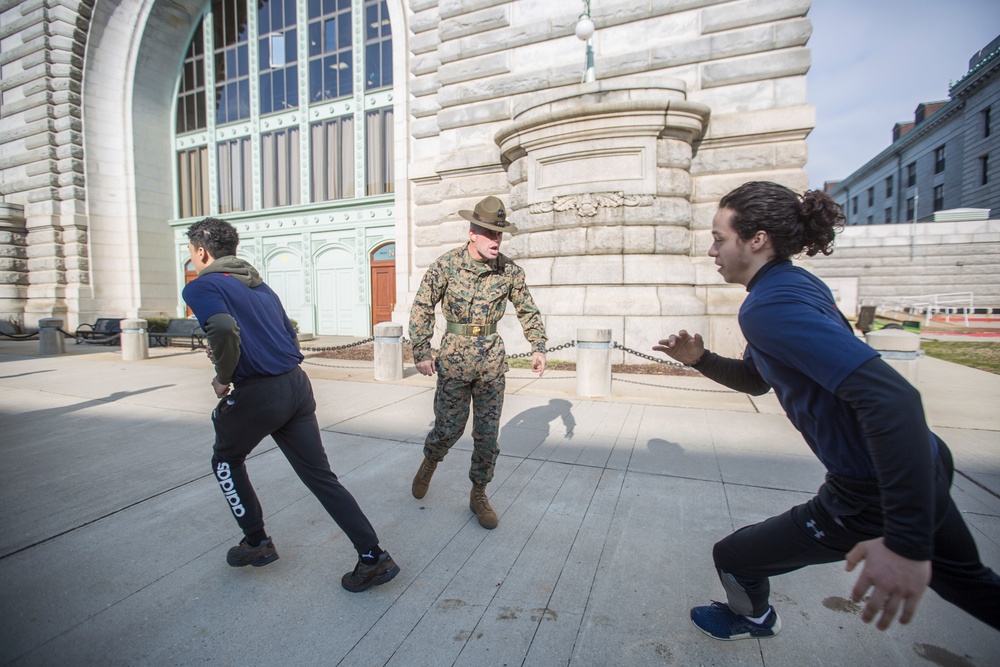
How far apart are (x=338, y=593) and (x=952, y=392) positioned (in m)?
Result: 8.86

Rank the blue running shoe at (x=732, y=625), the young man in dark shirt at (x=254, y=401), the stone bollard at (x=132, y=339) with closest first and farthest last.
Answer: the blue running shoe at (x=732, y=625) → the young man in dark shirt at (x=254, y=401) → the stone bollard at (x=132, y=339)

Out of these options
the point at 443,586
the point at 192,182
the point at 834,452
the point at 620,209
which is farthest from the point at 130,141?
the point at 834,452

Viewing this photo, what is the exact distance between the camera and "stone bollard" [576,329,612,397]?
7004 millimetres

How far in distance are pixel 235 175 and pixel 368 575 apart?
63.6 feet

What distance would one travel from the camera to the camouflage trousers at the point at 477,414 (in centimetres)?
333

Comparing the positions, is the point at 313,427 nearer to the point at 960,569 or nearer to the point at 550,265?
the point at 960,569

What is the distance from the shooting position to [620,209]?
9.12 m

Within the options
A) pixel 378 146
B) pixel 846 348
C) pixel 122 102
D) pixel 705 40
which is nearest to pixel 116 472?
pixel 846 348

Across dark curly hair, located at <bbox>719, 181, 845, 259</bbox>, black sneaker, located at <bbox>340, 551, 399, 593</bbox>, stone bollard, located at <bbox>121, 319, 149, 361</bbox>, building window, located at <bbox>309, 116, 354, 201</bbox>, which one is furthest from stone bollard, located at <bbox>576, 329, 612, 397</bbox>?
building window, located at <bbox>309, 116, 354, 201</bbox>

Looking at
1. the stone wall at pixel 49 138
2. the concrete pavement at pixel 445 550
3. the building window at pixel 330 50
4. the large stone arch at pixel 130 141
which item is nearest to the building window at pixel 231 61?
the large stone arch at pixel 130 141

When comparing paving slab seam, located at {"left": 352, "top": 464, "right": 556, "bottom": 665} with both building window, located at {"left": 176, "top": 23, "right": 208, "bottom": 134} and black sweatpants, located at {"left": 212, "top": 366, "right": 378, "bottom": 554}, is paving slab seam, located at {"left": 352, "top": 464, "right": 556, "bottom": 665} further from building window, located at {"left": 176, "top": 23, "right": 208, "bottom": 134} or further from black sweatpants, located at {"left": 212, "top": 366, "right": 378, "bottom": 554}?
building window, located at {"left": 176, "top": 23, "right": 208, "bottom": 134}

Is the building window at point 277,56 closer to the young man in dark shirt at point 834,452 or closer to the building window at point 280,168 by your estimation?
the building window at point 280,168

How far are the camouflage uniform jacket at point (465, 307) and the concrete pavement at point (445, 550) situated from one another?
1.07 m

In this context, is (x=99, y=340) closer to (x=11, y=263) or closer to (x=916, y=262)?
(x=11, y=263)
